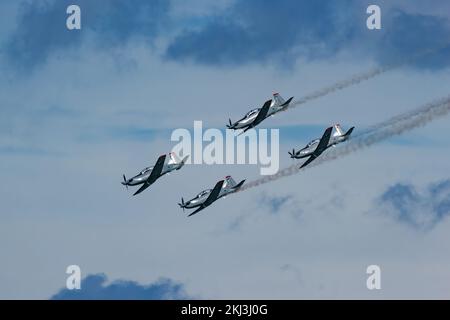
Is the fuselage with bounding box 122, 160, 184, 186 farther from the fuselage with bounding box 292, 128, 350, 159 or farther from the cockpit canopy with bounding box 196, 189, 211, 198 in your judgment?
the fuselage with bounding box 292, 128, 350, 159

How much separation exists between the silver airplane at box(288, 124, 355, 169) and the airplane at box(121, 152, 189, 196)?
14.2 meters

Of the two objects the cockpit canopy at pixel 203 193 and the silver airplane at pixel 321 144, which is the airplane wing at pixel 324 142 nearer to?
the silver airplane at pixel 321 144

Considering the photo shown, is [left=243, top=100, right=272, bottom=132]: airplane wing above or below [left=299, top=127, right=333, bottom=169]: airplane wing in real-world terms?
above

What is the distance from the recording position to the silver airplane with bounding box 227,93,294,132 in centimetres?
14812

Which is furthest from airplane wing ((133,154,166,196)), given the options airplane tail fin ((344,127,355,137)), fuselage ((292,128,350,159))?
airplane tail fin ((344,127,355,137))

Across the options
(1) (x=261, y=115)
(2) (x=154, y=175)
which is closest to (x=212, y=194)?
(2) (x=154, y=175)

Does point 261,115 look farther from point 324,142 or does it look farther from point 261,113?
point 324,142

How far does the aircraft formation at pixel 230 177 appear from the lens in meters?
148

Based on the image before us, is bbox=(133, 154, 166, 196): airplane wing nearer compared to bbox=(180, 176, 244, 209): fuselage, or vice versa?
bbox=(180, 176, 244, 209): fuselage

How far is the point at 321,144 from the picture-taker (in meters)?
149

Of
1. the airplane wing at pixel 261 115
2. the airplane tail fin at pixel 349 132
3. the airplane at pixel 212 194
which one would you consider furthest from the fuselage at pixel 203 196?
the airplane tail fin at pixel 349 132
